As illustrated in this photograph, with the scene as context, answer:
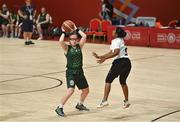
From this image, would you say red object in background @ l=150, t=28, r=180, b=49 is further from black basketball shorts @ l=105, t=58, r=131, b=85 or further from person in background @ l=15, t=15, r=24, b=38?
black basketball shorts @ l=105, t=58, r=131, b=85

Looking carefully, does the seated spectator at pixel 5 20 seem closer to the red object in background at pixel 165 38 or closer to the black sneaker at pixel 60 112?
the red object in background at pixel 165 38

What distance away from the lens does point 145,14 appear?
2931cm

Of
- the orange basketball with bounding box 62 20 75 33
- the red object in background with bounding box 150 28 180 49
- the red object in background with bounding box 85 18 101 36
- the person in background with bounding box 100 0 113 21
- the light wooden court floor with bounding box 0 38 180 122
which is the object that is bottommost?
the light wooden court floor with bounding box 0 38 180 122

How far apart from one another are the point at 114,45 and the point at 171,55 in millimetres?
12214

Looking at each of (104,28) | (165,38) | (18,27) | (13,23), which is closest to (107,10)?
(104,28)

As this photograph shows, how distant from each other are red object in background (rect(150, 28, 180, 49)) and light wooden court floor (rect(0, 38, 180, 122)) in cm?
247

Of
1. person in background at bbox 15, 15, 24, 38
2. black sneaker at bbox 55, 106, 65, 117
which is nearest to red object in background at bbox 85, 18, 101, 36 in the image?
person in background at bbox 15, 15, 24, 38

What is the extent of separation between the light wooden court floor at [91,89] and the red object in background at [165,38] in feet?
8.12

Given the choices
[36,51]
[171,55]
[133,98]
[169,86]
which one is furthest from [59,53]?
[133,98]

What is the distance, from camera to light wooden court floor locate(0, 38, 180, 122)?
9617 mm

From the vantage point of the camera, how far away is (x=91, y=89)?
499 inches

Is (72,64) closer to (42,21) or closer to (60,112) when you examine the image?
(60,112)

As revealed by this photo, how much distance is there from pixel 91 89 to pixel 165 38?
41.4ft

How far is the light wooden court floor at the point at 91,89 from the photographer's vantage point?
9.62 meters
